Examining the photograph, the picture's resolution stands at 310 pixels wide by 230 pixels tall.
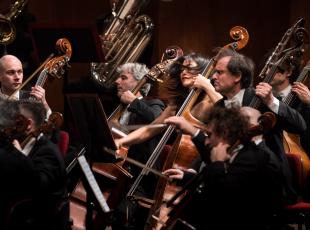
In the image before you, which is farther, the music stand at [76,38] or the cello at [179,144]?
the music stand at [76,38]

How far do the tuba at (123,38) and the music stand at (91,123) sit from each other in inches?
75.0

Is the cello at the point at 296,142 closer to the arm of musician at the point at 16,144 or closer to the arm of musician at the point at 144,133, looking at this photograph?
the arm of musician at the point at 144,133

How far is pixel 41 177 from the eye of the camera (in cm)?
369

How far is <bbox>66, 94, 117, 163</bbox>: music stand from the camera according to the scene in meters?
3.71

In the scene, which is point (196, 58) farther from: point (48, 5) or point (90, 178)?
point (48, 5)

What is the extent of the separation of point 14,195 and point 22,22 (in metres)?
Answer: 2.27

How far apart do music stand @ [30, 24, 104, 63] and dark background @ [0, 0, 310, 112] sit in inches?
46.0

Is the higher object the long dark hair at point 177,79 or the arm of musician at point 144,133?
the long dark hair at point 177,79

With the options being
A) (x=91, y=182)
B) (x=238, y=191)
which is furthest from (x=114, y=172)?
(x=238, y=191)

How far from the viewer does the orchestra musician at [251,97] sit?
3795 millimetres

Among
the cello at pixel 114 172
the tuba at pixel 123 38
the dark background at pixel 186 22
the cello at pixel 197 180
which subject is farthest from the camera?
the dark background at pixel 186 22

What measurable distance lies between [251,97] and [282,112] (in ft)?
0.76

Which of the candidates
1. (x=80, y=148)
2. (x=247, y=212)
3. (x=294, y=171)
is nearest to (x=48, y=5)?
(x=80, y=148)

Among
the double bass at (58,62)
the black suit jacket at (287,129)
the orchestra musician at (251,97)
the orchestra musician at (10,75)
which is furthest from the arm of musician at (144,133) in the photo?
the orchestra musician at (10,75)
